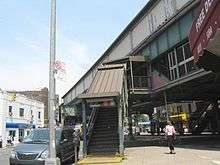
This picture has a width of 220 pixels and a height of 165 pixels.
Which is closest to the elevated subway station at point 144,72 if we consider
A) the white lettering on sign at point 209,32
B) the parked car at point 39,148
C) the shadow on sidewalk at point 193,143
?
the parked car at point 39,148

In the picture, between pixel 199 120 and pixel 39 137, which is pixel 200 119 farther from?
pixel 39 137

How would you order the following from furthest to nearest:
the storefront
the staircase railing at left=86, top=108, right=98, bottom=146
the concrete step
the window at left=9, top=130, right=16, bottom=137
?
the window at left=9, top=130, right=16, bottom=137, the storefront, the staircase railing at left=86, top=108, right=98, bottom=146, the concrete step

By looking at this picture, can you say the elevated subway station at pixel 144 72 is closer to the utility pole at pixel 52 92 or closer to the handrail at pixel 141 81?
the handrail at pixel 141 81

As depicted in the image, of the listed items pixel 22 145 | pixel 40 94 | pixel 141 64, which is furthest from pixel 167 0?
pixel 40 94

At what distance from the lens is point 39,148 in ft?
52.4

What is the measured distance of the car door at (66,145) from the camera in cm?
1778

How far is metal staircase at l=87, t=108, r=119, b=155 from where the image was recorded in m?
21.1

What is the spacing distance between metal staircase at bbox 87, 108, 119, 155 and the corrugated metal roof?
1983 millimetres

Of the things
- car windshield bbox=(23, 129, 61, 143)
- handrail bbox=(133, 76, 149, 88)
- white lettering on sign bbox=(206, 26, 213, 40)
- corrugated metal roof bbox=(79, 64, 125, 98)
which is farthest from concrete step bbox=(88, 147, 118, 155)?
white lettering on sign bbox=(206, 26, 213, 40)

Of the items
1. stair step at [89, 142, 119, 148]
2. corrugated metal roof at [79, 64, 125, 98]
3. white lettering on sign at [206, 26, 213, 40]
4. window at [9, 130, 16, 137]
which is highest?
corrugated metal roof at [79, 64, 125, 98]

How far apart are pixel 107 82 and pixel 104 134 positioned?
4.04 m

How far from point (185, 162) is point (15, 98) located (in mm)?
45894

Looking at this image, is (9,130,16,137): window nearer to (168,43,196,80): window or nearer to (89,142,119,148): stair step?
(168,43,196,80): window

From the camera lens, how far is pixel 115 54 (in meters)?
41.4
